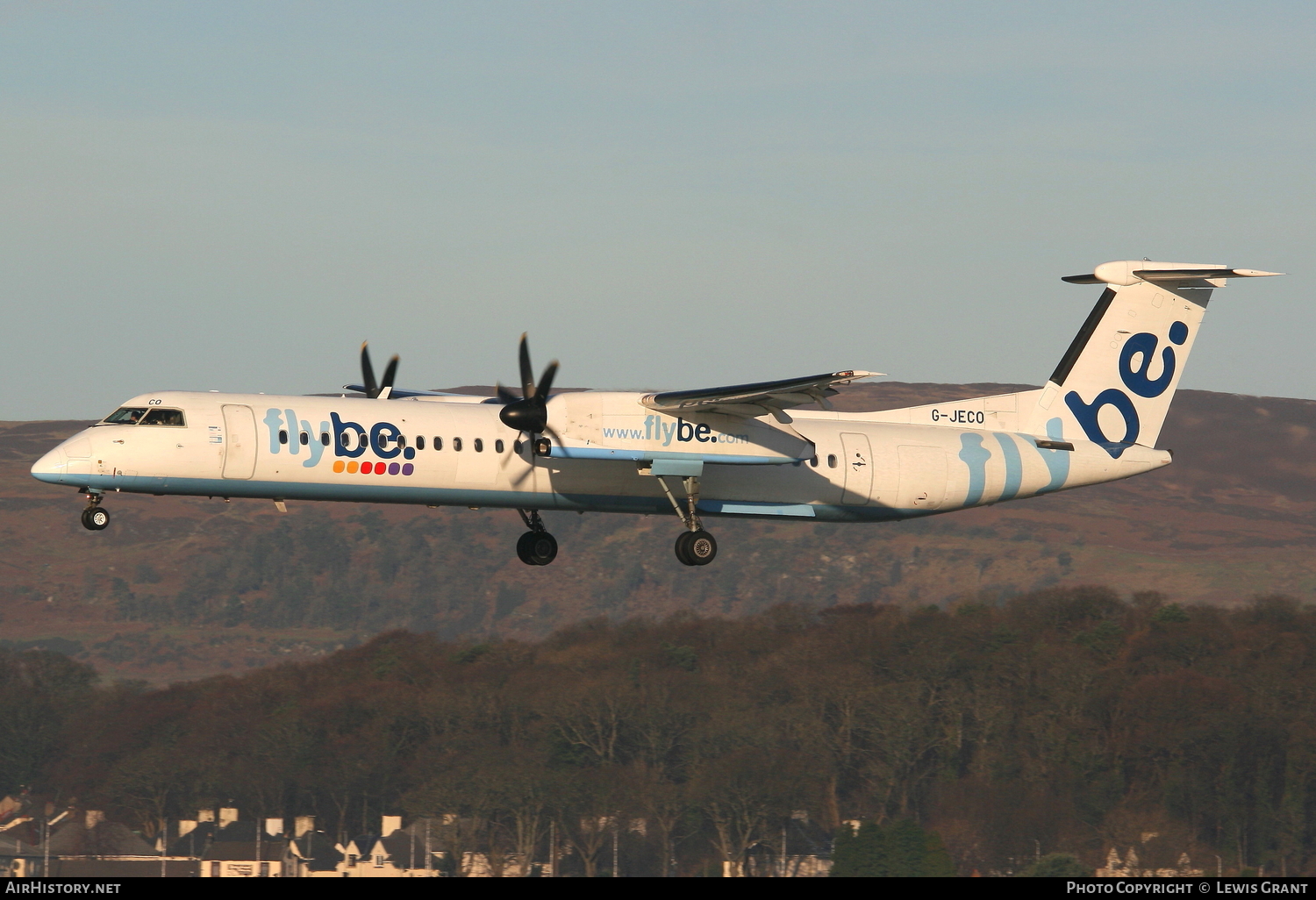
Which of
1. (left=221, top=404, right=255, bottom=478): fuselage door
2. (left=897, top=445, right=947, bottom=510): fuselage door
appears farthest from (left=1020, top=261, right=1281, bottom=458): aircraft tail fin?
(left=221, top=404, right=255, bottom=478): fuselage door

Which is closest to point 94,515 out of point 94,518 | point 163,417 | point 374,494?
point 94,518

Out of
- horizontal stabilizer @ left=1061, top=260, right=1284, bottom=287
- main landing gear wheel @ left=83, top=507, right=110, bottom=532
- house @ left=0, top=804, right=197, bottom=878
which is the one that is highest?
horizontal stabilizer @ left=1061, top=260, right=1284, bottom=287

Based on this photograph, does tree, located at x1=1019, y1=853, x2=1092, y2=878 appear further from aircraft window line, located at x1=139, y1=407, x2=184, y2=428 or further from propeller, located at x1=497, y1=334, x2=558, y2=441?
aircraft window line, located at x1=139, y1=407, x2=184, y2=428

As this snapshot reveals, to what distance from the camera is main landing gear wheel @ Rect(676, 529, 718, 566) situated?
98.1 feet

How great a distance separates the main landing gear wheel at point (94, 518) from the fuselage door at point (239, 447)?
2100mm

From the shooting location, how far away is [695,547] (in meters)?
30.1

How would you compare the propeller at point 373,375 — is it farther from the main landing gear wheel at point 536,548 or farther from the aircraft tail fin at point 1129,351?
the aircraft tail fin at point 1129,351

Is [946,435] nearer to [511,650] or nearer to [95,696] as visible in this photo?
[511,650]

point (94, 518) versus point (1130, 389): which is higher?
point (1130, 389)

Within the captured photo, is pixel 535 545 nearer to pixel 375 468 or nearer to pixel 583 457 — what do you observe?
pixel 583 457

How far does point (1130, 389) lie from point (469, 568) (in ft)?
502

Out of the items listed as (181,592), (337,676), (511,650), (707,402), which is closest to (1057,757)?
(511,650)

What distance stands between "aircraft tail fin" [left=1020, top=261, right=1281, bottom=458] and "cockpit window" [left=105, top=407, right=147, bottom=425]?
17.7 metres

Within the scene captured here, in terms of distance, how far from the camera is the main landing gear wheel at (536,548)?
102 ft
